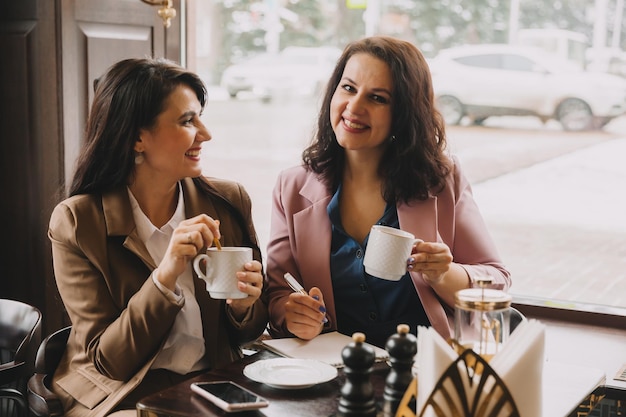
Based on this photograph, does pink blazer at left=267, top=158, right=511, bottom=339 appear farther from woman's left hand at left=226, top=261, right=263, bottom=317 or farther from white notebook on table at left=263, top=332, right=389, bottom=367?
woman's left hand at left=226, top=261, right=263, bottom=317

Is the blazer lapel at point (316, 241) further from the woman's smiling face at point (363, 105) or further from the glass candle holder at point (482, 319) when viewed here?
the glass candle holder at point (482, 319)

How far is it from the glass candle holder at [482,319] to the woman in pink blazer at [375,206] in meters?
0.48

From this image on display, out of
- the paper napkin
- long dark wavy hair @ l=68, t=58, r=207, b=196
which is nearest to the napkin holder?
the paper napkin

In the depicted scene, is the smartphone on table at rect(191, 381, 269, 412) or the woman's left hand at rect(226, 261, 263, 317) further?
the woman's left hand at rect(226, 261, 263, 317)

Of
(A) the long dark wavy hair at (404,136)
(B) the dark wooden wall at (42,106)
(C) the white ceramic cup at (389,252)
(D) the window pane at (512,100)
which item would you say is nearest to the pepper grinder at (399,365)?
(C) the white ceramic cup at (389,252)

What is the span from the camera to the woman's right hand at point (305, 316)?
1989 millimetres

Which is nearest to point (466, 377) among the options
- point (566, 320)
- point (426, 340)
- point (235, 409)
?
point (426, 340)

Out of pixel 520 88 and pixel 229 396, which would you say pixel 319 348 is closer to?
pixel 229 396

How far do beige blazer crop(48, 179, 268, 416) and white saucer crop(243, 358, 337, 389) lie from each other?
0.85 feet

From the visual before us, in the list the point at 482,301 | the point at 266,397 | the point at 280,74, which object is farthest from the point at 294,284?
the point at 280,74

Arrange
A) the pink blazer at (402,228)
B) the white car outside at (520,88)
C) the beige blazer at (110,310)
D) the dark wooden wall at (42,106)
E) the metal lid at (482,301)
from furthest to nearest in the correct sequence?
the white car outside at (520,88) < the dark wooden wall at (42,106) < the pink blazer at (402,228) < the beige blazer at (110,310) < the metal lid at (482,301)

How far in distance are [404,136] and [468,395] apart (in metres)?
0.97

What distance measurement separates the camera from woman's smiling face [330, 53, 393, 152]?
7.11ft

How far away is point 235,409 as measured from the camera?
61.6 inches
